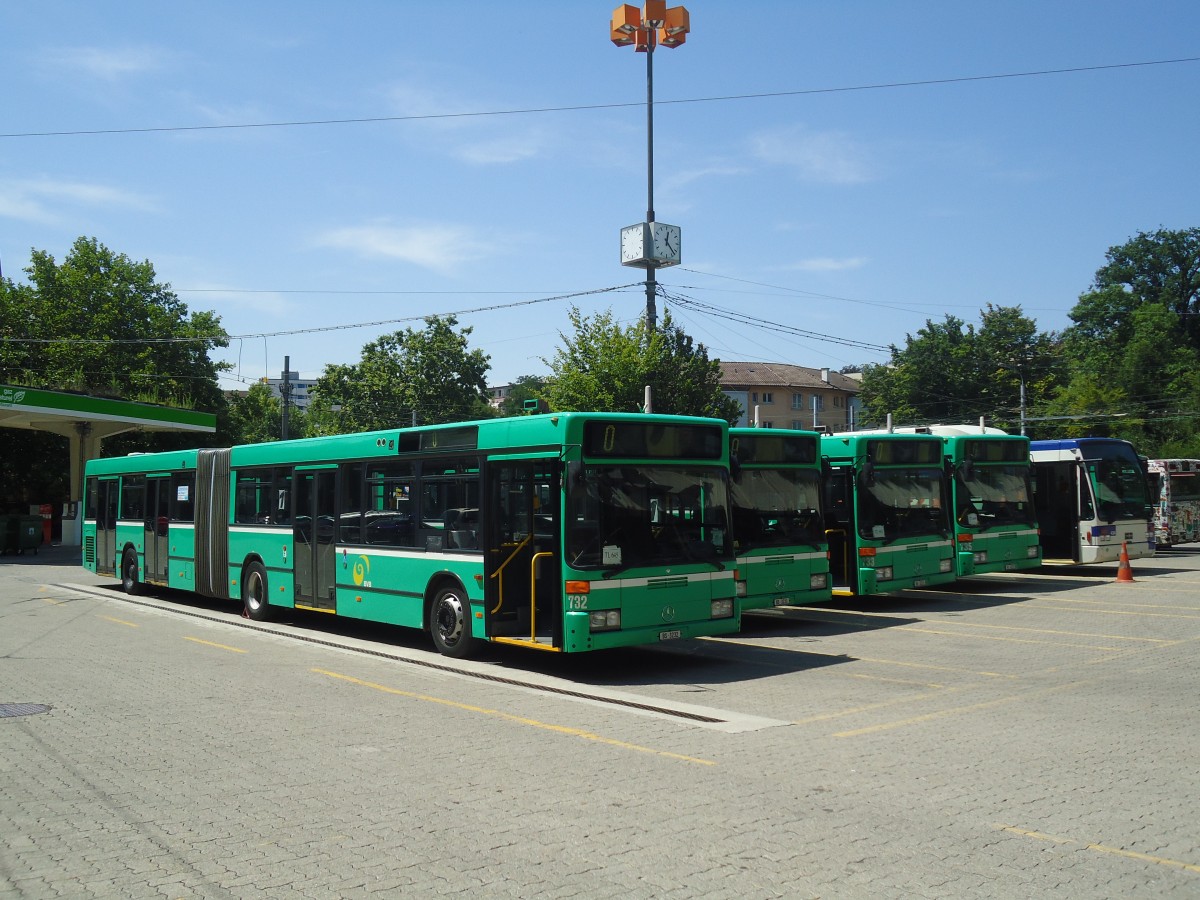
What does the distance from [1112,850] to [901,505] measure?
12.6m

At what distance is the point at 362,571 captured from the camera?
14578mm

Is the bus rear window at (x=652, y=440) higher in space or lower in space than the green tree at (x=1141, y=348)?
lower

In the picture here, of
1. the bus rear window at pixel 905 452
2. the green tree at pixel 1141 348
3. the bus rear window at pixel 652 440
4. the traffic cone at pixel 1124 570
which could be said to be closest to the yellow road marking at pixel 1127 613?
the bus rear window at pixel 905 452

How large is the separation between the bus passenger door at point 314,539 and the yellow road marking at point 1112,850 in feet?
37.1

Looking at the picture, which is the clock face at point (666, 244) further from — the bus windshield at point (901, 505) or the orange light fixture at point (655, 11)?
the bus windshield at point (901, 505)

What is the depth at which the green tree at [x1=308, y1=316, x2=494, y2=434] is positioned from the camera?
7675cm

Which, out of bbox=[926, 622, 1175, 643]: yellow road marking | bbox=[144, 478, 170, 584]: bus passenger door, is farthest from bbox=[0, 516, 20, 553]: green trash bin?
bbox=[926, 622, 1175, 643]: yellow road marking

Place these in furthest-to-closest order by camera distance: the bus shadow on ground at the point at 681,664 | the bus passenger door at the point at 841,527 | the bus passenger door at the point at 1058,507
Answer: the bus passenger door at the point at 1058,507 → the bus passenger door at the point at 841,527 → the bus shadow on ground at the point at 681,664

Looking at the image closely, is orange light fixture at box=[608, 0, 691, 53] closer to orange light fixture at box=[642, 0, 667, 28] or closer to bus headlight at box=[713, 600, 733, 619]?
orange light fixture at box=[642, 0, 667, 28]

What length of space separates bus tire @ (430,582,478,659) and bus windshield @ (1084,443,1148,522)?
16.5 metres

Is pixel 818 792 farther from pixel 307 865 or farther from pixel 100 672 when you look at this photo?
pixel 100 672

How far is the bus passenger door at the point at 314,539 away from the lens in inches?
609

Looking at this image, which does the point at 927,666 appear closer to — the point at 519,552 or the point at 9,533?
the point at 519,552

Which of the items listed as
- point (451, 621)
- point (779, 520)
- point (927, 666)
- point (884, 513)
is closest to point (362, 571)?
point (451, 621)
